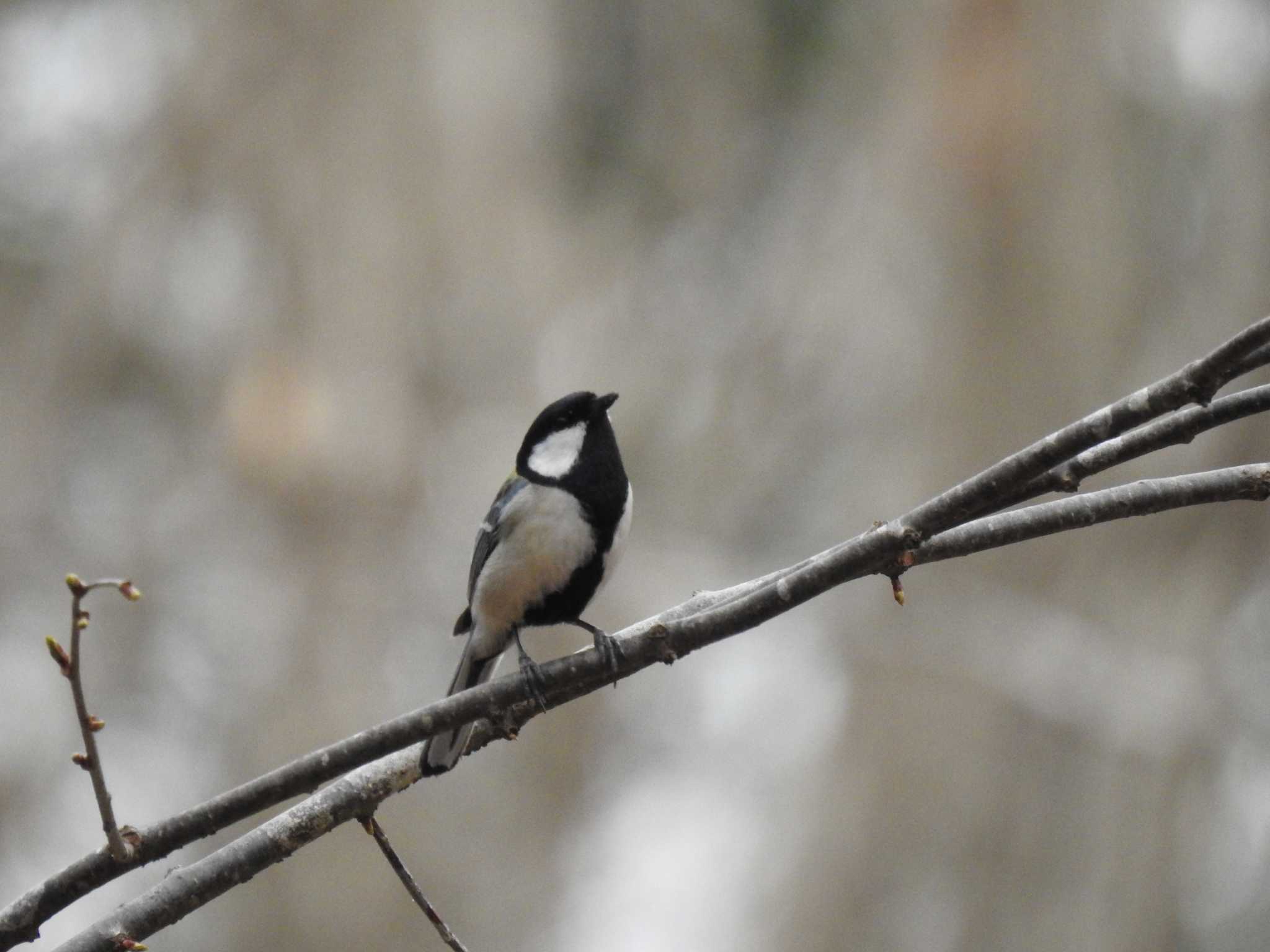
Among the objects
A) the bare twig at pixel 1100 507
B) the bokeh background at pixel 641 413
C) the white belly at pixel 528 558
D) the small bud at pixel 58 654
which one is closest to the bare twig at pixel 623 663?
the bare twig at pixel 1100 507

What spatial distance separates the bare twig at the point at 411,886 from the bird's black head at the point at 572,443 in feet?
4.68

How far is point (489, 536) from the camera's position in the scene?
13.3ft

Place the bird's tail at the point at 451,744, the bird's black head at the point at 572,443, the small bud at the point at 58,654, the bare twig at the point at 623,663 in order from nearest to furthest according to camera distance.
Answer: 1. the small bud at the point at 58,654
2. the bare twig at the point at 623,663
3. the bird's tail at the point at 451,744
4. the bird's black head at the point at 572,443

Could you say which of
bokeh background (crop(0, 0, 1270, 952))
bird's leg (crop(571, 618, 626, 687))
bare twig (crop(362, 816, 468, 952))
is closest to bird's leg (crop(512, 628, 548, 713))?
bird's leg (crop(571, 618, 626, 687))

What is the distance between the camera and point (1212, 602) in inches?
303

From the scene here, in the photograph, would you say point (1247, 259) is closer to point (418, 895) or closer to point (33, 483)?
point (418, 895)

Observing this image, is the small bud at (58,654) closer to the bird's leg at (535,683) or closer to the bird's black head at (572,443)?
the bird's leg at (535,683)

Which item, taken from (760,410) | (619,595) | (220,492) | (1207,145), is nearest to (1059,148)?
(1207,145)

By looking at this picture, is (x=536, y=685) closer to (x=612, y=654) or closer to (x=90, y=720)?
(x=612, y=654)

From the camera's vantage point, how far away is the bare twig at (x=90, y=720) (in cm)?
189

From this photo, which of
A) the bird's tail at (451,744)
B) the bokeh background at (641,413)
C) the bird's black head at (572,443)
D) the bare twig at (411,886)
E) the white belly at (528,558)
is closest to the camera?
the bare twig at (411,886)

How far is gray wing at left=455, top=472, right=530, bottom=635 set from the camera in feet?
13.1

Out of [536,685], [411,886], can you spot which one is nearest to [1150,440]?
[536,685]

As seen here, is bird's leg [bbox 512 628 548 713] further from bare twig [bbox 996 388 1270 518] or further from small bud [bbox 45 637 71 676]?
bare twig [bbox 996 388 1270 518]
